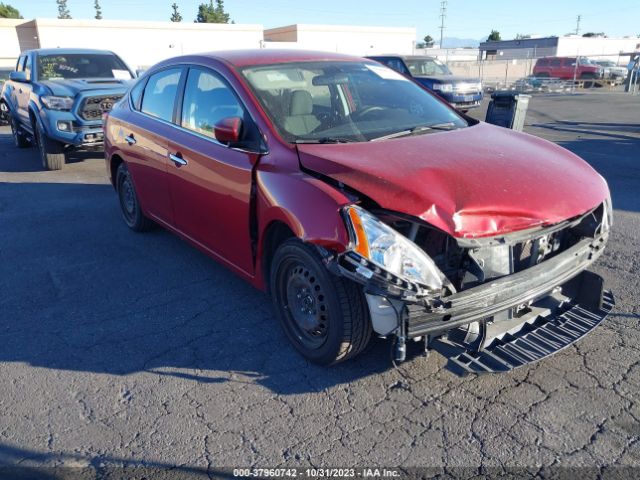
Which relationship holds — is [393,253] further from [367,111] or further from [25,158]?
[25,158]

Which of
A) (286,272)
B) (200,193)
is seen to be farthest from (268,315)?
(200,193)

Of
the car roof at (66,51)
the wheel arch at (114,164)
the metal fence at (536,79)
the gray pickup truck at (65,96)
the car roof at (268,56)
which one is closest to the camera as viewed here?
the car roof at (268,56)

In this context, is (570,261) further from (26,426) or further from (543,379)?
(26,426)

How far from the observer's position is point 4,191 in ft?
26.3

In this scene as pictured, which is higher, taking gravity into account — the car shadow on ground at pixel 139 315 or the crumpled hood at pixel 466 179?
the crumpled hood at pixel 466 179

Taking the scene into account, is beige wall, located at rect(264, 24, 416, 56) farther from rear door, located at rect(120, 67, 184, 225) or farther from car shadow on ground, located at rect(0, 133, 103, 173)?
rear door, located at rect(120, 67, 184, 225)

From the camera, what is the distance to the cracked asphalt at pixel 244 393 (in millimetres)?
2658

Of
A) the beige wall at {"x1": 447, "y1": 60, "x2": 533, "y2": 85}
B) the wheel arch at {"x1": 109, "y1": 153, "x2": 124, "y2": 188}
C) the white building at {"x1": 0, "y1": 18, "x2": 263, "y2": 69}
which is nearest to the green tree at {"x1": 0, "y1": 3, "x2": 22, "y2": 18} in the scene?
Result: the white building at {"x1": 0, "y1": 18, "x2": 263, "y2": 69}

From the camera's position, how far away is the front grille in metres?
8.96

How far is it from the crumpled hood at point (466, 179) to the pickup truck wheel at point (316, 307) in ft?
1.64

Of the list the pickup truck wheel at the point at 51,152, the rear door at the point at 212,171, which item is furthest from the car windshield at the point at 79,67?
the rear door at the point at 212,171

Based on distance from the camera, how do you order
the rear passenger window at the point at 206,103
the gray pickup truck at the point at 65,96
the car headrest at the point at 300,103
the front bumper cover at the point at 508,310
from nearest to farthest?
the front bumper cover at the point at 508,310 → the car headrest at the point at 300,103 → the rear passenger window at the point at 206,103 → the gray pickup truck at the point at 65,96

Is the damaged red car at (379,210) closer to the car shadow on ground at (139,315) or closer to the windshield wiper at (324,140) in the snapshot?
the windshield wiper at (324,140)

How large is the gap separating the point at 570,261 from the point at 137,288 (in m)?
3.30
